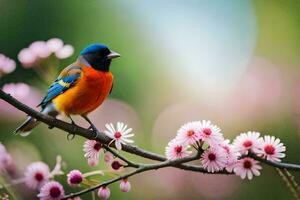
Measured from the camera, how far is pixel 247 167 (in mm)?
1086

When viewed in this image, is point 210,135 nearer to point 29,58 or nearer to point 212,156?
point 212,156

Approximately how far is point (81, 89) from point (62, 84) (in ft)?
0.19

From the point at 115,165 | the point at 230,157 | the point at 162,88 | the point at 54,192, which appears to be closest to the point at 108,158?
the point at 115,165

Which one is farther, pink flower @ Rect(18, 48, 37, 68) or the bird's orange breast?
the bird's orange breast

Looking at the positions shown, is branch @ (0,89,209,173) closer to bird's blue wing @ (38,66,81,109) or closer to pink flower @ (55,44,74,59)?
pink flower @ (55,44,74,59)

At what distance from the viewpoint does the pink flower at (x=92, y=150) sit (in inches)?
44.0

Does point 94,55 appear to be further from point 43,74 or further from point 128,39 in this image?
point 128,39

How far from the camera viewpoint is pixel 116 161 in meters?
1.15

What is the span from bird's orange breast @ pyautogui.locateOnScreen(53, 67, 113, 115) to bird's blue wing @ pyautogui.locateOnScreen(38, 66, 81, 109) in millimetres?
12

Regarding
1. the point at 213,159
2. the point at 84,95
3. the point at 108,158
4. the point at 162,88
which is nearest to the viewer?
the point at 213,159

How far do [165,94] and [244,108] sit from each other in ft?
1.78

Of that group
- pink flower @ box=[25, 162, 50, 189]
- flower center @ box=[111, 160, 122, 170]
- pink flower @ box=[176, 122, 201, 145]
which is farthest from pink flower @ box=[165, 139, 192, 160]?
pink flower @ box=[25, 162, 50, 189]

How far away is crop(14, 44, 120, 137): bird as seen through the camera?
4.73 ft

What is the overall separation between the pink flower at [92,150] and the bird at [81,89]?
293 millimetres
